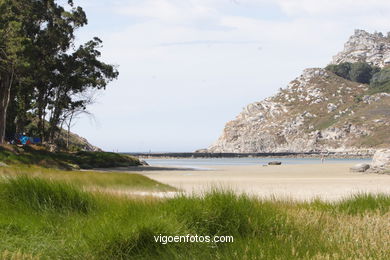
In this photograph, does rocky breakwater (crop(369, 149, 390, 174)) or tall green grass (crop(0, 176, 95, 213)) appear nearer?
tall green grass (crop(0, 176, 95, 213))

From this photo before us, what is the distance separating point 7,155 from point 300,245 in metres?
30.6

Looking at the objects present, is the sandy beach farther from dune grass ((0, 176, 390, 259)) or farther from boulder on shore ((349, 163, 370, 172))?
boulder on shore ((349, 163, 370, 172))

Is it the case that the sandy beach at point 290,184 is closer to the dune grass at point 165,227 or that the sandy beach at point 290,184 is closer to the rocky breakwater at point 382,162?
the dune grass at point 165,227

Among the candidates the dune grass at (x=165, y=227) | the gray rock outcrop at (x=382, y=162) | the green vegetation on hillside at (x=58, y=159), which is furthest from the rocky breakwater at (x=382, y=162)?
the dune grass at (x=165, y=227)

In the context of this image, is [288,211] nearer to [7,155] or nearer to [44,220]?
[44,220]

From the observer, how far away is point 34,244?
22.3 ft

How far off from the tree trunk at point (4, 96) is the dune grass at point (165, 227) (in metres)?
35.4

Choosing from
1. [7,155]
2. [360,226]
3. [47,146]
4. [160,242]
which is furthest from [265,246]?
[47,146]

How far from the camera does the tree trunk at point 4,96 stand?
43000 mm

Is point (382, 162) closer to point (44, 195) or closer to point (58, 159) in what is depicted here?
point (58, 159)

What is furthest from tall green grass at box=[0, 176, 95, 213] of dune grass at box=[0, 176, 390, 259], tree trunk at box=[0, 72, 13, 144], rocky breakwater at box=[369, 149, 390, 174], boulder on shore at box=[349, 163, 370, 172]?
boulder on shore at box=[349, 163, 370, 172]

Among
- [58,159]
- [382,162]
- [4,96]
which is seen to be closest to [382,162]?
[382,162]

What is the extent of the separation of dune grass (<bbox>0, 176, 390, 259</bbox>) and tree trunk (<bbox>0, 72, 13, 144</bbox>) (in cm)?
3540

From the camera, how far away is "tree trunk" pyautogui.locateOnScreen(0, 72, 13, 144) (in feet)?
141
